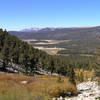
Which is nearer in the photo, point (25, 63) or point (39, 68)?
point (25, 63)

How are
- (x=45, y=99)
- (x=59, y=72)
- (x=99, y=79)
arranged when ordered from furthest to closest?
(x=59, y=72) < (x=99, y=79) < (x=45, y=99)

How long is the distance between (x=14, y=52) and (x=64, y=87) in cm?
8564

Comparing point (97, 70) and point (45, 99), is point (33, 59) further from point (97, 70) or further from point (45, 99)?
point (45, 99)

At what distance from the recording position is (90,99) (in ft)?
75.1

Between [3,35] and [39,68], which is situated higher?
[3,35]

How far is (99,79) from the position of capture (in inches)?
1490

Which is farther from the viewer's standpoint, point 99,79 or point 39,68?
point 39,68

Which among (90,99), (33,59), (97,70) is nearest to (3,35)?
(33,59)

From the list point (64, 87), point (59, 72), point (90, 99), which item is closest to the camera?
point (90, 99)

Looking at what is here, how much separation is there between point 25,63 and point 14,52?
7119 millimetres

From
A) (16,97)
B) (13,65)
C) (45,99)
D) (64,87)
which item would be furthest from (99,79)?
(13,65)

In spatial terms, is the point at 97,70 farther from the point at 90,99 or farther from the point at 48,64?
the point at 48,64

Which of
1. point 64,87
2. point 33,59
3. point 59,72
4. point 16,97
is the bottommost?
point 59,72

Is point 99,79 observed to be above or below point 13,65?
above
